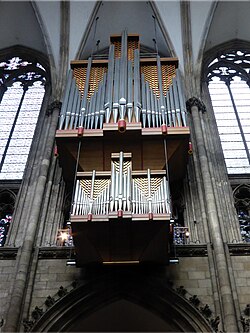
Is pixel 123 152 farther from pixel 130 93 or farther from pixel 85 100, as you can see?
pixel 85 100

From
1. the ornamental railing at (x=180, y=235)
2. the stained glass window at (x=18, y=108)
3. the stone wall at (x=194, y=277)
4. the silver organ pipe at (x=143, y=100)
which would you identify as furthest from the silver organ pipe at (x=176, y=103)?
the stained glass window at (x=18, y=108)

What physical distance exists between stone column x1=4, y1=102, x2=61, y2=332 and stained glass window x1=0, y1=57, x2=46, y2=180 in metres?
1.18

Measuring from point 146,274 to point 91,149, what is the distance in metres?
3.16

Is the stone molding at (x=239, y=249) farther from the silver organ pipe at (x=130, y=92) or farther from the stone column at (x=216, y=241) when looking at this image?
the silver organ pipe at (x=130, y=92)

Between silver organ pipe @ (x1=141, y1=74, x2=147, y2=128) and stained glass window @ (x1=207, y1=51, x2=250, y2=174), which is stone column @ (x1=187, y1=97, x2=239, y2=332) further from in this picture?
silver organ pipe @ (x1=141, y1=74, x2=147, y2=128)

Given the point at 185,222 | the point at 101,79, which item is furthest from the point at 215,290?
the point at 101,79

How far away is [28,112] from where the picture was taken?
1695 cm

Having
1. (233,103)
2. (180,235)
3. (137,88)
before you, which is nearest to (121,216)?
(180,235)

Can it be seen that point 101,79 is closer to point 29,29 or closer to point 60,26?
point 60,26

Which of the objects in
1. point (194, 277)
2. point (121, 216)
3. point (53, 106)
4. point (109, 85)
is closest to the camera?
point (121, 216)

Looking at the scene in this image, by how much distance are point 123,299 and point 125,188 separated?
2477 mm

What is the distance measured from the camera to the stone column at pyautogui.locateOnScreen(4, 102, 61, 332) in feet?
33.3

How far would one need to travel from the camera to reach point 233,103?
56.7ft

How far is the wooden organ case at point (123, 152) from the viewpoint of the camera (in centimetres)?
1041
